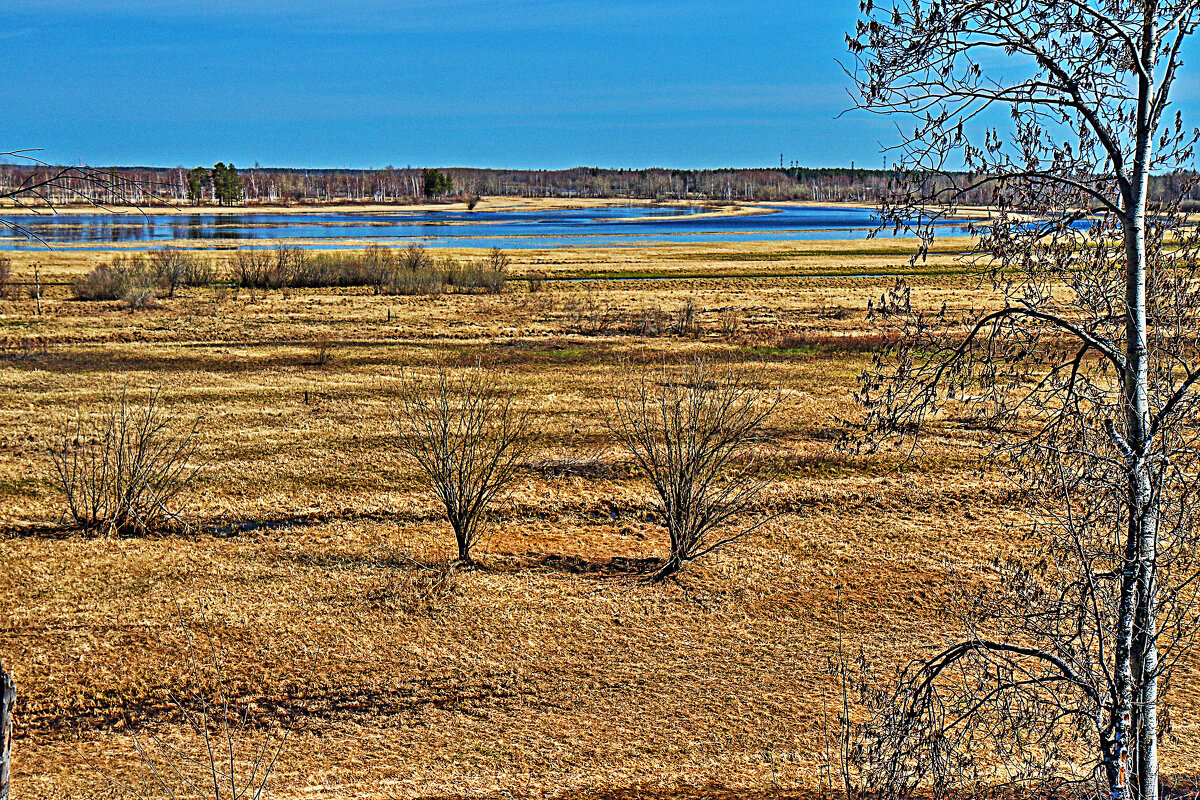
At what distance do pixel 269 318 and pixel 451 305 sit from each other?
26.1 ft

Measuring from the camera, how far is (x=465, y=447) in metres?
13.6

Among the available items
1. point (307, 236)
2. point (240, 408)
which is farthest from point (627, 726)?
point (307, 236)

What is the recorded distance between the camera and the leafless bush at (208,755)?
7914mm

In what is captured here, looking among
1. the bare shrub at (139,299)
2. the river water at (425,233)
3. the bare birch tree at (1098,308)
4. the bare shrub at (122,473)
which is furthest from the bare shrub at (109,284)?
the bare birch tree at (1098,308)

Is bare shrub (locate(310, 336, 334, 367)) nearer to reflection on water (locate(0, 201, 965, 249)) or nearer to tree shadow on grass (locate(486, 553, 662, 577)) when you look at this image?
tree shadow on grass (locate(486, 553, 662, 577))

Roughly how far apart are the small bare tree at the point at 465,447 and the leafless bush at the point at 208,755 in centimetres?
383

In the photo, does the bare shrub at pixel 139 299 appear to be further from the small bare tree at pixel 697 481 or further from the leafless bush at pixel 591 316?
the small bare tree at pixel 697 481

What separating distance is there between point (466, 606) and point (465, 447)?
255 centimetres

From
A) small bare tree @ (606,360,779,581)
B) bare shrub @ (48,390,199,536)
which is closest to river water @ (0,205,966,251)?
small bare tree @ (606,360,779,581)

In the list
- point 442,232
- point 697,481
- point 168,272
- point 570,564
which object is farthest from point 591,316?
point 442,232

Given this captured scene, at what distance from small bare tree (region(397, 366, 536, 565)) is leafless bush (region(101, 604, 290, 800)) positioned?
383cm

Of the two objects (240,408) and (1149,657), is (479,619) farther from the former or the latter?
(240,408)

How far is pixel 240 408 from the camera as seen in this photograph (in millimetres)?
21344

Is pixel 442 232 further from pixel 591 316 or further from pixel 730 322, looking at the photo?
pixel 730 322
